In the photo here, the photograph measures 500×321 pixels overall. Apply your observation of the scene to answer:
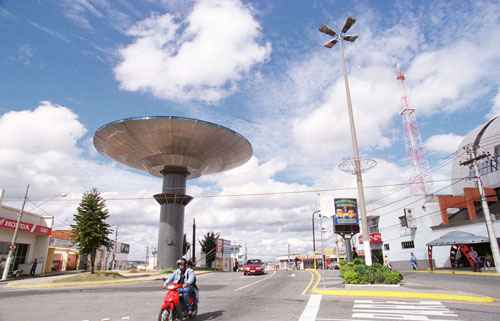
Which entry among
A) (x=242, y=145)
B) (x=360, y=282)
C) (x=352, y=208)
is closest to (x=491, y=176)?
(x=352, y=208)

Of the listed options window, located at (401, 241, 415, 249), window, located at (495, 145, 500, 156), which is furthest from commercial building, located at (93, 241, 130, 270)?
window, located at (495, 145, 500, 156)

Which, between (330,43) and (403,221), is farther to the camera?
(403,221)

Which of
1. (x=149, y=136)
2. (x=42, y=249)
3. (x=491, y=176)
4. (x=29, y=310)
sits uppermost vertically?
Answer: (x=149, y=136)

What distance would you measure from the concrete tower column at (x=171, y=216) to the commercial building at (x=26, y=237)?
12.5 meters

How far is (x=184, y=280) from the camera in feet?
27.2

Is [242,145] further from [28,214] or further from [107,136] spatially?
[28,214]

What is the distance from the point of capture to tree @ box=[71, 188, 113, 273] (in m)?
26.6

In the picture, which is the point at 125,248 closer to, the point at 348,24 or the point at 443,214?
the point at 443,214

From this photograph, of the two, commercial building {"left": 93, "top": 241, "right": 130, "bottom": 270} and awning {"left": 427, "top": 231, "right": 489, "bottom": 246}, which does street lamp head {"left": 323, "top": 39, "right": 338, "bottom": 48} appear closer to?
awning {"left": 427, "top": 231, "right": 489, "bottom": 246}

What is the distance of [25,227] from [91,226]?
32.3ft

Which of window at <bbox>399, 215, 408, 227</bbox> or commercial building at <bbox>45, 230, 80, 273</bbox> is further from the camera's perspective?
window at <bbox>399, 215, 408, 227</bbox>

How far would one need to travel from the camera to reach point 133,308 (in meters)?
10.4

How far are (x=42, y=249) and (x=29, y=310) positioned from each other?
30998 millimetres

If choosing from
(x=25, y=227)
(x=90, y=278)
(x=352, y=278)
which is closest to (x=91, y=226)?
(x=90, y=278)
